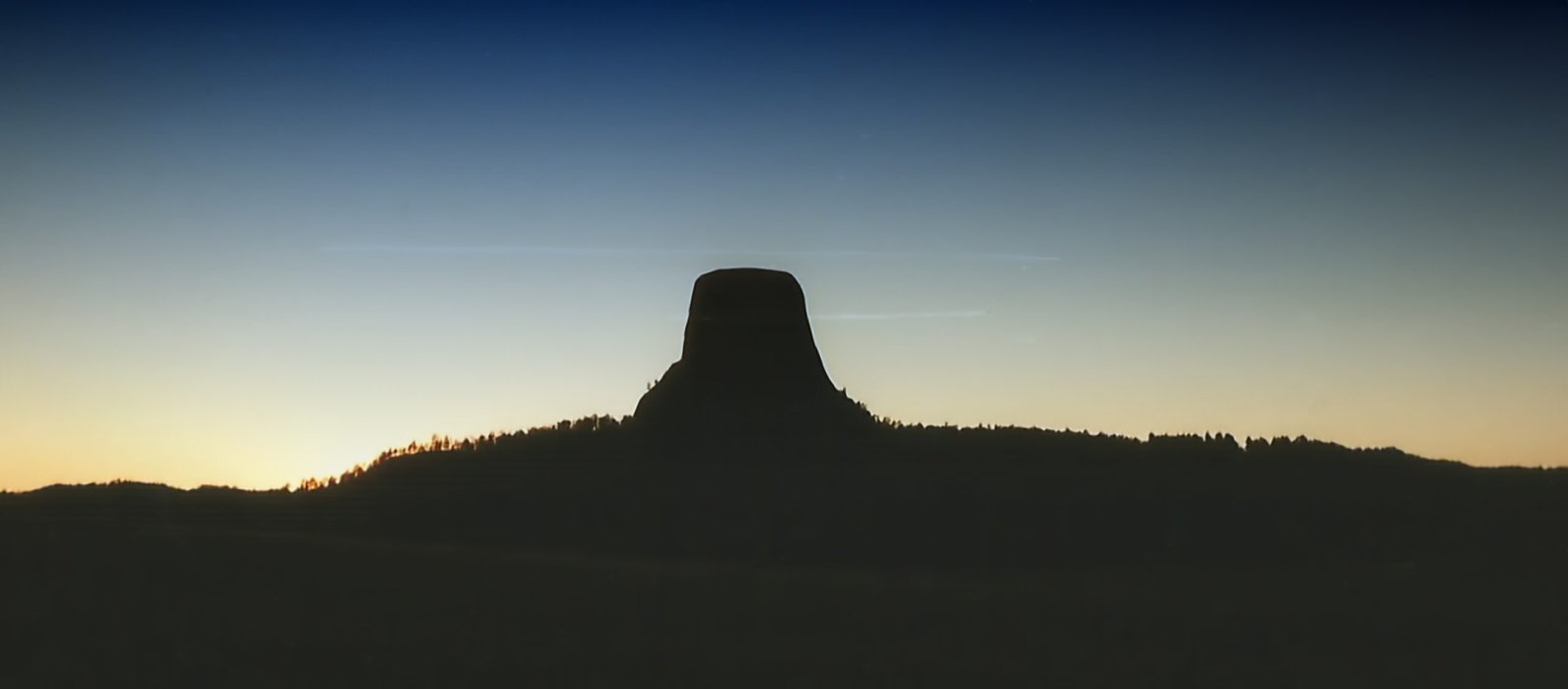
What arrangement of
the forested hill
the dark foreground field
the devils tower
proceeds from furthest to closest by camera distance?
the devils tower
the forested hill
the dark foreground field

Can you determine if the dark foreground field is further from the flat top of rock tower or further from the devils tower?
the flat top of rock tower

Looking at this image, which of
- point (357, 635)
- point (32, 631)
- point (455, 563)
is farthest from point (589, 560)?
point (32, 631)

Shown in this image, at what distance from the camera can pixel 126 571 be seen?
1001 inches

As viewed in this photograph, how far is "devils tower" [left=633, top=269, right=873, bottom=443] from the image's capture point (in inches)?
1747

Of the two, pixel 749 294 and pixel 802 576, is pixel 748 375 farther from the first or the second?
pixel 802 576

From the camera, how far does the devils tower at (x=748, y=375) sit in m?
44.4

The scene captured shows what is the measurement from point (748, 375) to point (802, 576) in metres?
15.8

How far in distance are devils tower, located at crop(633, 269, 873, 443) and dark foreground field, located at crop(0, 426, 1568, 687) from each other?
265 centimetres

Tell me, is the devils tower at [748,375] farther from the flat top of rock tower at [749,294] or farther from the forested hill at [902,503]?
the forested hill at [902,503]

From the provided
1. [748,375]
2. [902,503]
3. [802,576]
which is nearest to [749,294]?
[748,375]

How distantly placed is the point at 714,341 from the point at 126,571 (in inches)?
924

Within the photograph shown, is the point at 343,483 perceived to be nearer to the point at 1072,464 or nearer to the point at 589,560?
the point at 589,560

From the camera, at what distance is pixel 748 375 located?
45.1 metres

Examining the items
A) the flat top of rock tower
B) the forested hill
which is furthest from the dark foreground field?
the flat top of rock tower
